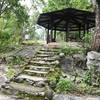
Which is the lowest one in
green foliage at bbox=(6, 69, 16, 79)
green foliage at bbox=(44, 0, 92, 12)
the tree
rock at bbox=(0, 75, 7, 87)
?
rock at bbox=(0, 75, 7, 87)

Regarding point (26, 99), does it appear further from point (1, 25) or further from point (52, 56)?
point (1, 25)

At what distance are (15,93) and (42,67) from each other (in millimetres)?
1939

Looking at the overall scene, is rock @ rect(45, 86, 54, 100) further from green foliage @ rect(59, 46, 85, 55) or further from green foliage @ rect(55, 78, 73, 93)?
green foliage @ rect(59, 46, 85, 55)

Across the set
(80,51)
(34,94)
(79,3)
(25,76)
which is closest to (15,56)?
(25,76)

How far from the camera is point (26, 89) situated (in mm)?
5383

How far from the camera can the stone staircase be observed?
5.34 meters

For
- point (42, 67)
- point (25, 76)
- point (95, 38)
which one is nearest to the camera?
point (25, 76)

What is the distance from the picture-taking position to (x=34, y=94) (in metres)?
5.12

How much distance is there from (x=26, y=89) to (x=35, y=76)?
3.39ft

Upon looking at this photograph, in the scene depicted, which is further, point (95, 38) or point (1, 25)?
point (1, 25)

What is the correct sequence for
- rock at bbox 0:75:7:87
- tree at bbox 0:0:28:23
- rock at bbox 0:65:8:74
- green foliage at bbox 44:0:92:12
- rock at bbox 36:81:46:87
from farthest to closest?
green foliage at bbox 44:0:92:12 → tree at bbox 0:0:28:23 → rock at bbox 0:65:8:74 → rock at bbox 0:75:7:87 → rock at bbox 36:81:46:87

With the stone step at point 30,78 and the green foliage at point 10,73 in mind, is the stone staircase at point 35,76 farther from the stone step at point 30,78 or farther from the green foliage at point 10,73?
the green foliage at point 10,73

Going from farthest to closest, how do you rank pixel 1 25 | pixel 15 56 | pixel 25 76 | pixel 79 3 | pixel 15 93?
pixel 79 3 < pixel 1 25 < pixel 15 56 < pixel 25 76 < pixel 15 93

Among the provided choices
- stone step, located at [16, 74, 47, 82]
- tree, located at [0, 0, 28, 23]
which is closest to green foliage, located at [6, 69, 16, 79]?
stone step, located at [16, 74, 47, 82]
